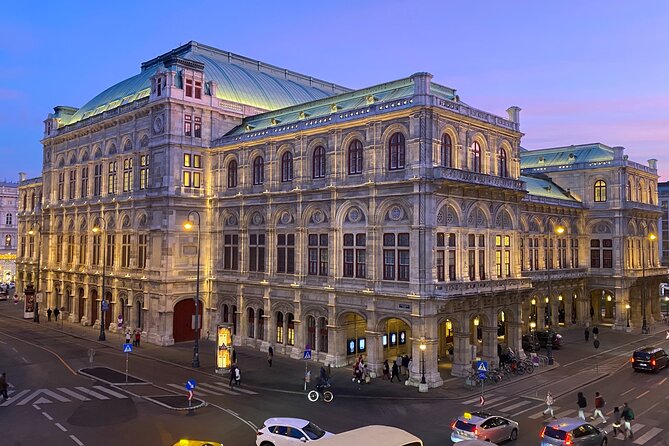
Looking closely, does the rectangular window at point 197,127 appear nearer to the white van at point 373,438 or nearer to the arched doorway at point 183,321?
the arched doorway at point 183,321

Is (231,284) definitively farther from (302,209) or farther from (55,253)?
(55,253)

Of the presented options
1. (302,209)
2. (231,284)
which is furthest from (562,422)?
(231,284)

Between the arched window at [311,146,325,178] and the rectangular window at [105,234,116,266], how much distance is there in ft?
91.7

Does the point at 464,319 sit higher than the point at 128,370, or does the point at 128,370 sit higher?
the point at 464,319

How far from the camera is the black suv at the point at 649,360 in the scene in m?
41.1

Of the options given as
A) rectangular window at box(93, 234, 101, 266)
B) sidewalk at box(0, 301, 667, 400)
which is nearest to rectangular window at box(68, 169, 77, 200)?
rectangular window at box(93, 234, 101, 266)

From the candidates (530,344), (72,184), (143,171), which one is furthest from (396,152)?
(72,184)

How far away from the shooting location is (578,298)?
6738 cm

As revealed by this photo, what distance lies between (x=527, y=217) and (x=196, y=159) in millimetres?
36422

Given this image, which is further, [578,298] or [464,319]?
[578,298]

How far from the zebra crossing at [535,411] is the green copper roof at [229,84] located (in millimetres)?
42034

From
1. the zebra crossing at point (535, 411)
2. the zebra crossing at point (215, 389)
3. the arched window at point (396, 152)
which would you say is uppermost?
the arched window at point (396, 152)

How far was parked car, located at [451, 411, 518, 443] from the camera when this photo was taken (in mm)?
23516

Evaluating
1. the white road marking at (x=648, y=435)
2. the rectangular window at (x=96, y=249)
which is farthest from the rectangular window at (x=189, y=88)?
the white road marking at (x=648, y=435)
